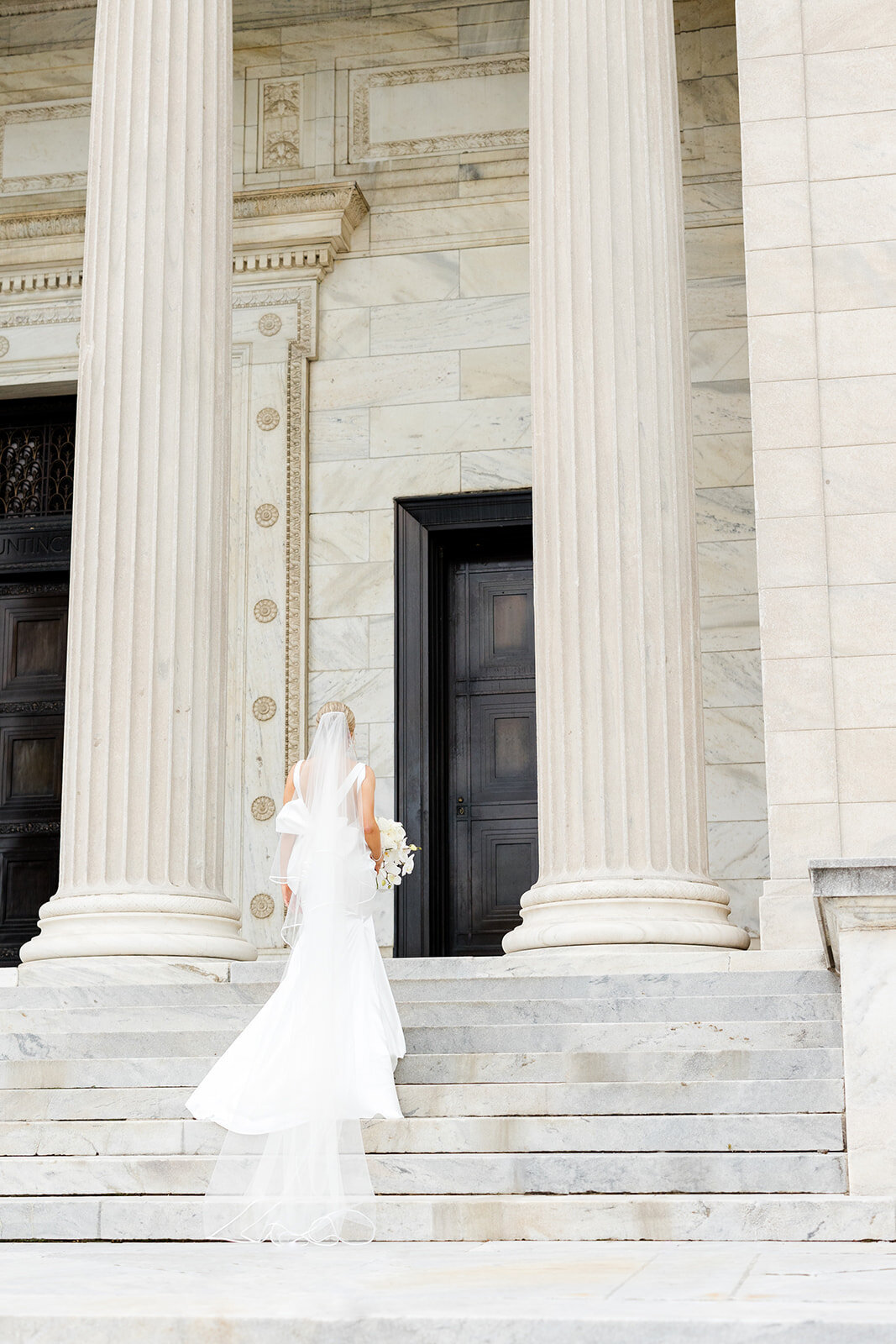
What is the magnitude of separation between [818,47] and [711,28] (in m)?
5.10

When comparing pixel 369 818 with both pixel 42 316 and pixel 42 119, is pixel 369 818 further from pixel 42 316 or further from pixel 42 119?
pixel 42 119

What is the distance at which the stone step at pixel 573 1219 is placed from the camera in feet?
24.4

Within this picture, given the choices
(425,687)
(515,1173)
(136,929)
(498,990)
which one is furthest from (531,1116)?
(425,687)

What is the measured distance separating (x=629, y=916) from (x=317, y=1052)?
3.04 m

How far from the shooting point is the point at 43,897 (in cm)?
1767

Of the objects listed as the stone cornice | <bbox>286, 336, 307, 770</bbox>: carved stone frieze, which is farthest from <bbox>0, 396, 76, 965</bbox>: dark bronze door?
<bbox>286, 336, 307, 770</bbox>: carved stone frieze

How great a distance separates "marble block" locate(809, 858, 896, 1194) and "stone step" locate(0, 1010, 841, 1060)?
2.48ft

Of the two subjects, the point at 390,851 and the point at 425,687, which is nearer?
the point at 390,851

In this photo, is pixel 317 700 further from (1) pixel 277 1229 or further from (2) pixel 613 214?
(1) pixel 277 1229

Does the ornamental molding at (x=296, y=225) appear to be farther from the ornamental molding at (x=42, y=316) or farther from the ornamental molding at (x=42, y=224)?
the ornamental molding at (x=42, y=316)

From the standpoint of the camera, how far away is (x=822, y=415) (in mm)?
12242

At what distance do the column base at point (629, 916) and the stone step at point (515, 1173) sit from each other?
2850mm

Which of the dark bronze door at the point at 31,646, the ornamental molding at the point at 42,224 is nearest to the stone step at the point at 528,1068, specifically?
the dark bronze door at the point at 31,646

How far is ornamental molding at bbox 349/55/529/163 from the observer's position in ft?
58.7
